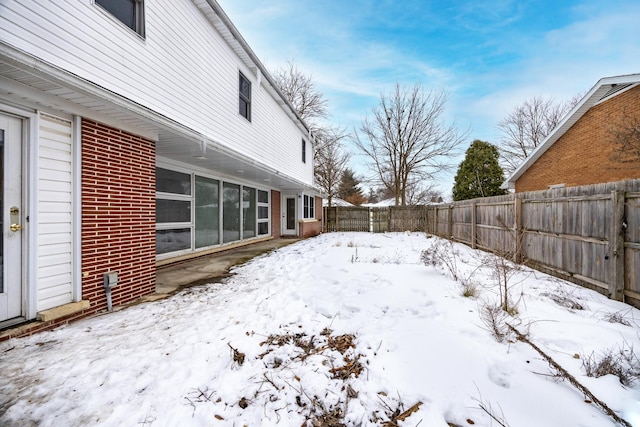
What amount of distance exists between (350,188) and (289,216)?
16518 mm

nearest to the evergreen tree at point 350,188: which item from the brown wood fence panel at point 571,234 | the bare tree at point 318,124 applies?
the bare tree at point 318,124

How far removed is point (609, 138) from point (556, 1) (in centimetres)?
468

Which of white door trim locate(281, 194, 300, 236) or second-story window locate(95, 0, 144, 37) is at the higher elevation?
second-story window locate(95, 0, 144, 37)

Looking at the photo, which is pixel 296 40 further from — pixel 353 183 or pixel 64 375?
pixel 353 183

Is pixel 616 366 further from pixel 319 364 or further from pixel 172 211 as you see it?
pixel 172 211

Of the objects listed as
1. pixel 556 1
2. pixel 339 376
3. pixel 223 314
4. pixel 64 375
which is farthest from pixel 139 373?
pixel 556 1

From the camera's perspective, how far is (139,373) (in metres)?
2.19

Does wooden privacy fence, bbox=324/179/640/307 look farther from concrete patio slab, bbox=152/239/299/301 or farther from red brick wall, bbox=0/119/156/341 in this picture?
red brick wall, bbox=0/119/156/341

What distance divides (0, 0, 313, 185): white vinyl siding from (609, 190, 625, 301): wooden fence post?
7.44 m

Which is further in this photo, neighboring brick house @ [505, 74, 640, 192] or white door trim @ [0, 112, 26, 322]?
neighboring brick house @ [505, 74, 640, 192]

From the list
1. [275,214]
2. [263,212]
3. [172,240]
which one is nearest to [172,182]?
[172,240]

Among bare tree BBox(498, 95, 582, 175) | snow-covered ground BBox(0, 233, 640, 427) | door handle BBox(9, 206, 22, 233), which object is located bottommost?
snow-covered ground BBox(0, 233, 640, 427)

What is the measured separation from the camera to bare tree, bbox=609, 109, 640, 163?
22.4 ft

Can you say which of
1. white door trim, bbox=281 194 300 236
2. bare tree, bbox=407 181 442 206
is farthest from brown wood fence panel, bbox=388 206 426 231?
bare tree, bbox=407 181 442 206
